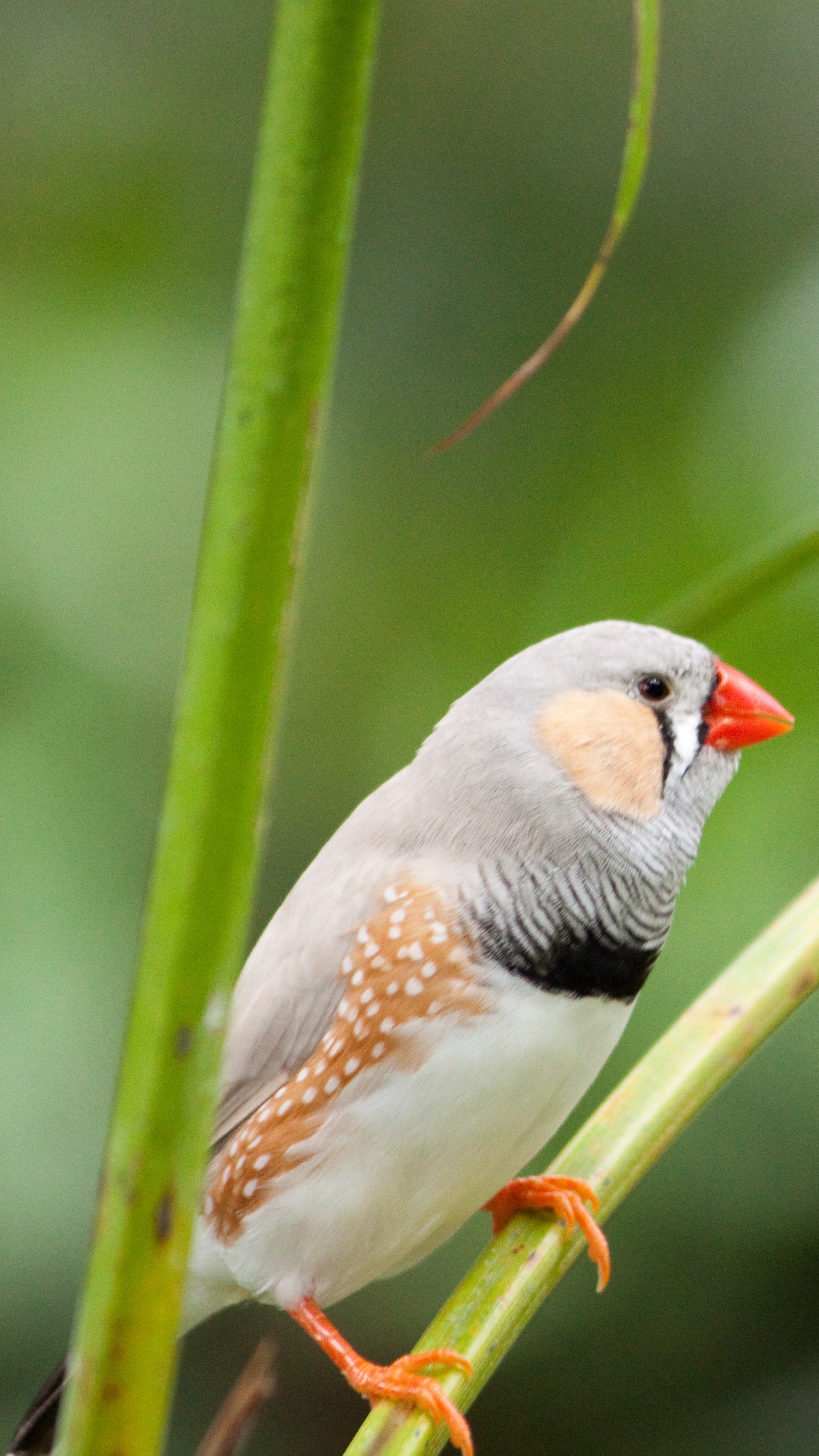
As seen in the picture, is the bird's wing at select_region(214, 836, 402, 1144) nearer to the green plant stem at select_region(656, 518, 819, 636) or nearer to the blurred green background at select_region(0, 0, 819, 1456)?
the green plant stem at select_region(656, 518, 819, 636)

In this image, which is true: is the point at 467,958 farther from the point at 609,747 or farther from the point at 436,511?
the point at 436,511

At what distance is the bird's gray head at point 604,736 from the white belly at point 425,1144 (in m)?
0.13

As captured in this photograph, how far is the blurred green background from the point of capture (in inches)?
57.5

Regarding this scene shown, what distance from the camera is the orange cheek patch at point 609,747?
34.1 inches

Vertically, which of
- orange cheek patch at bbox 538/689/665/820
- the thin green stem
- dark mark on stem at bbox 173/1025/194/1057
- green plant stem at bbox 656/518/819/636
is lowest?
orange cheek patch at bbox 538/689/665/820

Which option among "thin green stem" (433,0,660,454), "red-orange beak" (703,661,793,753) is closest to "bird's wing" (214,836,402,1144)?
"red-orange beak" (703,661,793,753)

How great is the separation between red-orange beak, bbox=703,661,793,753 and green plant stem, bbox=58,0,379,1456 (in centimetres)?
57

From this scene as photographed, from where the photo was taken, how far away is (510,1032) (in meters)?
0.84

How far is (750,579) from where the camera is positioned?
0.63 meters

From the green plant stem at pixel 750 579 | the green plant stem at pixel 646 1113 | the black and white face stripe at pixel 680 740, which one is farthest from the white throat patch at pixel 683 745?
the green plant stem at pixel 750 579

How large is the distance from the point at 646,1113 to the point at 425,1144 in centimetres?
17

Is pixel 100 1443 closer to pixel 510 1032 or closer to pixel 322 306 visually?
pixel 322 306

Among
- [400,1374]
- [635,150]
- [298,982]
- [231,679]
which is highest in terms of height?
[635,150]

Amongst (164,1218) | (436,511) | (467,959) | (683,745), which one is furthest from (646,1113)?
(436,511)
